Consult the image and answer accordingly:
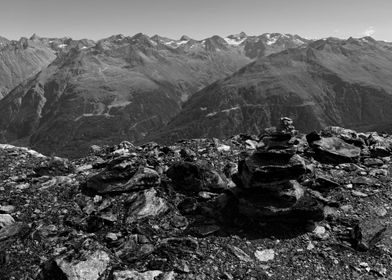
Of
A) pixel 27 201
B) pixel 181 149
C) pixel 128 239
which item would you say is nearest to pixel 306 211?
pixel 128 239

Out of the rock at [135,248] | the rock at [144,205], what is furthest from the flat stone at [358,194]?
the rock at [135,248]

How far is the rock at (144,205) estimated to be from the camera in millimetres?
20281

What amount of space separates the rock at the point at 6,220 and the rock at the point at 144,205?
5.51m

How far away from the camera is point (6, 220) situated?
62.4 ft

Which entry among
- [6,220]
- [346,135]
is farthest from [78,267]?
[346,135]

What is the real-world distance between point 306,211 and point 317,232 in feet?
4.34

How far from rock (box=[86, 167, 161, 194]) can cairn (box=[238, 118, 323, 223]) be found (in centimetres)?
→ 509

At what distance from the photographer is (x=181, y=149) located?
1123 inches

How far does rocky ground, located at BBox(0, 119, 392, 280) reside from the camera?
17.0m

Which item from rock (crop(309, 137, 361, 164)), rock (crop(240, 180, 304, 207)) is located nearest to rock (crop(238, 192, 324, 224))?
rock (crop(240, 180, 304, 207))

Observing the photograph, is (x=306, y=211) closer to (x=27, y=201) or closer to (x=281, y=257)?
(x=281, y=257)

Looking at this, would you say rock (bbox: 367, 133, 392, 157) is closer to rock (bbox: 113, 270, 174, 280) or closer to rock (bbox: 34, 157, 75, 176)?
rock (bbox: 113, 270, 174, 280)

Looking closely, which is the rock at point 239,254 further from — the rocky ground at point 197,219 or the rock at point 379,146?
the rock at point 379,146

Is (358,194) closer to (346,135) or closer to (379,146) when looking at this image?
(379,146)
